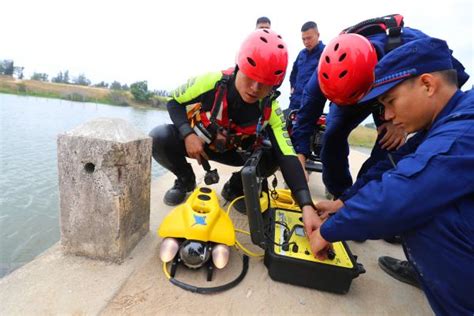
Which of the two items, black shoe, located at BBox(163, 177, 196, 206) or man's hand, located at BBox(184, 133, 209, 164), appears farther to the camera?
black shoe, located at BBox(163, 177, 196, 206)

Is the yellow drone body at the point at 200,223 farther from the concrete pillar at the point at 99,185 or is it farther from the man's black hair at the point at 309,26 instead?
the man's black hair at the point at 309,26

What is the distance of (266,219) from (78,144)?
4.18ft

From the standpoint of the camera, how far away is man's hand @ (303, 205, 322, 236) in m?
1.58

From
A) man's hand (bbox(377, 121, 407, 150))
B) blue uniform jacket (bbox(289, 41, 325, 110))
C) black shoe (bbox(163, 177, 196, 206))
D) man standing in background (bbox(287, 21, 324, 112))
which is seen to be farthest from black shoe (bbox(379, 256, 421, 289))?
blue uniform jacket (bbox(289, 41, 325, 110))

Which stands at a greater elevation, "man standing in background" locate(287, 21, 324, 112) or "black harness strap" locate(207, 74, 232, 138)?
"man standing in background" locate(287, 21, 324, 112)

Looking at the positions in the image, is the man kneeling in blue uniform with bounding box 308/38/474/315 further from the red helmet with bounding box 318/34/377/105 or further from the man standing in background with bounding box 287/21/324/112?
the man standing in background with bounding box 287/21/324/112

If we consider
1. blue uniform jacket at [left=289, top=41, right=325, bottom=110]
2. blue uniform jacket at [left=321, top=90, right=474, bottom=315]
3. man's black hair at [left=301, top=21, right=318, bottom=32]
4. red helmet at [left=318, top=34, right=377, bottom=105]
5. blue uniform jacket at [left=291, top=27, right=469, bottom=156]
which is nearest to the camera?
blue uniform jacket at [left=321, top=90, right=474, bottom=315]

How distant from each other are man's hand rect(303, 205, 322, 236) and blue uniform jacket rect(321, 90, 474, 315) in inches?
16.1

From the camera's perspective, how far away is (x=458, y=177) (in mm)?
949

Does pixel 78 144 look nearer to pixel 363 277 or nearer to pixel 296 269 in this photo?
pixel 296 269

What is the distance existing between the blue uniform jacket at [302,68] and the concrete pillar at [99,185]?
12.0ft

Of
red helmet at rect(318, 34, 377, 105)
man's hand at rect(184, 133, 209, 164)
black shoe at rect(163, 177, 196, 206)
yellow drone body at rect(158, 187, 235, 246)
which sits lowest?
black shoe at rect(163, 177, 196, 206)

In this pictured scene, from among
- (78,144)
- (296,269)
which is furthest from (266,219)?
(78,144)

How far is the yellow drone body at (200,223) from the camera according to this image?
145 centimetres
